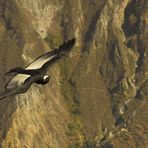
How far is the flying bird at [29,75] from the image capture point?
2095 centimetres

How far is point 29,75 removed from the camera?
2189 cm

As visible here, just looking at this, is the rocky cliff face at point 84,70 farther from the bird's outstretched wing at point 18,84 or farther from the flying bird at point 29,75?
the bird's outstretched wing at point 18,84

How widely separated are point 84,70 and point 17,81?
110 m

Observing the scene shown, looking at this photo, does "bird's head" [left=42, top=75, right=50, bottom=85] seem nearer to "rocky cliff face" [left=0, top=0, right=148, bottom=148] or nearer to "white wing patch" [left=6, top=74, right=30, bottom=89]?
"white wing patch" [left=6, top=74, right=30, bottom=89]

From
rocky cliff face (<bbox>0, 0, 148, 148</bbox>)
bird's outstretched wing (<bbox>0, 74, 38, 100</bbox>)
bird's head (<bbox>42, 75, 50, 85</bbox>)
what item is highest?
bird's outstretched wing (<bbox>0, 74, 38, 100</bbox>)

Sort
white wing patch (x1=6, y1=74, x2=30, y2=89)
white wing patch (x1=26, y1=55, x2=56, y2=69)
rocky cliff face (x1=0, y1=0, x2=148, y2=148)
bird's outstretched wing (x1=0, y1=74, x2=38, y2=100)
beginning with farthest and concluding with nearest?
rocky cliff face (x1=0, y1=0, x2=148, y2=148) < white wing patch (x1=26, y1=55, x2=56, y2=69) < white wing patch (x1=6, y1=74, x2=30, y2=89) < bird's outstretched wing (x1=0, y1=74, x2=38, y2=100)

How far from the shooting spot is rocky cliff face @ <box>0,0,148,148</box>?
11031 cm

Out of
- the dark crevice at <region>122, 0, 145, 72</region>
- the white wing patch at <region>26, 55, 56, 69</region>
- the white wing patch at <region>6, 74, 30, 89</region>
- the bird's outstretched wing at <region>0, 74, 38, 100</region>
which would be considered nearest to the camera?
the bird's outstretched wing at <region>0, 74, 38, 100</region>

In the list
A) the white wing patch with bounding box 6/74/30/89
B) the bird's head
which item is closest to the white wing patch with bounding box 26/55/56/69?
the white wing patch with bounding box 6/74/30/89

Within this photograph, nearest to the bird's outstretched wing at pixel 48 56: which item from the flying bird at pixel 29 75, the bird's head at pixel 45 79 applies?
the flying bird at pixel 29 75

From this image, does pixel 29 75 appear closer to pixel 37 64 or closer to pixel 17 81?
pixel 17 81

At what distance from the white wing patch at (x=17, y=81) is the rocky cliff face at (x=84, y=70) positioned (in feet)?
257

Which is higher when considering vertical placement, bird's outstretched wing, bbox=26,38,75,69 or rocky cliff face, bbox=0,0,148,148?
bird's outstretched wing, bbox=26,38,75,69

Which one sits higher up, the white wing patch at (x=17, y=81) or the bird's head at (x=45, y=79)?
the white wing patch at (x=17, y=81)
